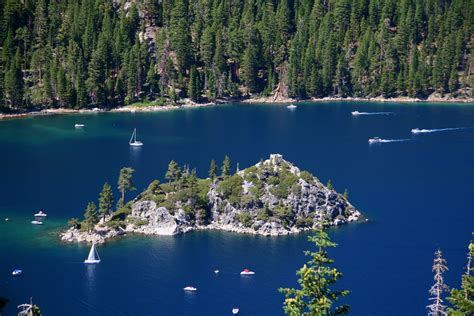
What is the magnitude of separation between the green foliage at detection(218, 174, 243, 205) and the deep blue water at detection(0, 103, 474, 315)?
6968 millimetres

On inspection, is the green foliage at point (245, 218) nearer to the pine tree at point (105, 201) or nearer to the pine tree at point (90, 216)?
the pine tree at point (105, 201)

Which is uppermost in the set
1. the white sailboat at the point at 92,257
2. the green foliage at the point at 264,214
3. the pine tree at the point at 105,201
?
the pine tree at the point at 105,201

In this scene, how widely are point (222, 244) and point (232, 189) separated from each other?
1357 cm

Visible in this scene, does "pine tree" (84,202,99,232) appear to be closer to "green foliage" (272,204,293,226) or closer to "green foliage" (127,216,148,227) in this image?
"green foliage" (127,216,148,227)

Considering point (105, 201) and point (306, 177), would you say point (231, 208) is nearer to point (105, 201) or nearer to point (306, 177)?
point (306, 177)

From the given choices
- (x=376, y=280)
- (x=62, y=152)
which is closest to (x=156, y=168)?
(x=62, y=152)

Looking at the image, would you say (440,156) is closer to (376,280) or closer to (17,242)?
(376,280)

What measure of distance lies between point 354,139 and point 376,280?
97074mm

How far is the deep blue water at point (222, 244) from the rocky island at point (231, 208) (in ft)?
11.1

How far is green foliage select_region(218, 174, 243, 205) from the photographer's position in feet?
412

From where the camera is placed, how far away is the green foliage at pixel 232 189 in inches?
4941

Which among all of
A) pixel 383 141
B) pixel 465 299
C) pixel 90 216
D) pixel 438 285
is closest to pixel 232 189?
pixel 90 216

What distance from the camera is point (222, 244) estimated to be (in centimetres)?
11675

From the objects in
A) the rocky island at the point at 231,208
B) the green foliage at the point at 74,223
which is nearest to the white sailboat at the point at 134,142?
the rocky island at the point at 231,208
